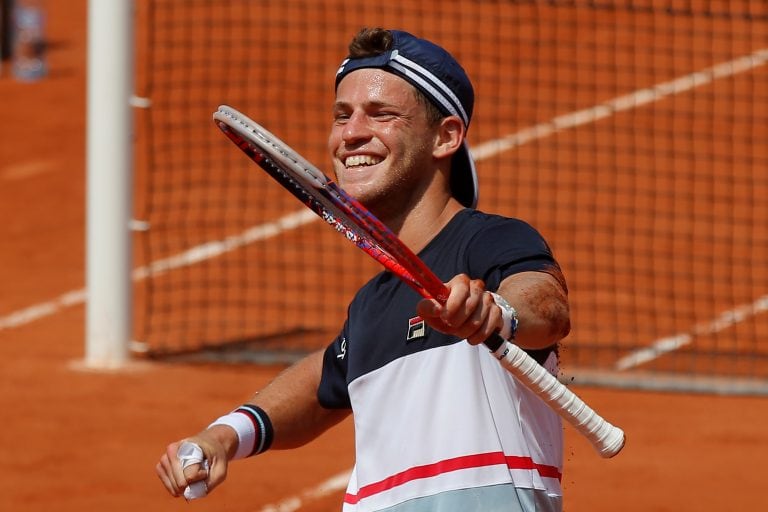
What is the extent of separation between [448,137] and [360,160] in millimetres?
255

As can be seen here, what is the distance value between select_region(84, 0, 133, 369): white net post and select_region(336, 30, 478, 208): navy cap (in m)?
6.09

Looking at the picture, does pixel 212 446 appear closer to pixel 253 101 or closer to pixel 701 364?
pixel 701 364

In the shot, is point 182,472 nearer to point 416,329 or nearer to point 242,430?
point 242,430

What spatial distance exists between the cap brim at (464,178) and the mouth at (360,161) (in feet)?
0.86

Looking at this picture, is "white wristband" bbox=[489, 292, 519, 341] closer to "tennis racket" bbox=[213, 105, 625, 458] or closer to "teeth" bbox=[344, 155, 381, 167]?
"tennis racket" bbox=[213, 105, 625, 458]

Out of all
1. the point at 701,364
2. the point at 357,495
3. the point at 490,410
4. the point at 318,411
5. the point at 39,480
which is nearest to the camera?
the point at 490,410

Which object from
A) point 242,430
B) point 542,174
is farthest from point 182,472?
point 542,174

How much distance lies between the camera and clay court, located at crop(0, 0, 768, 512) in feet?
24.7

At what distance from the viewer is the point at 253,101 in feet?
53.2

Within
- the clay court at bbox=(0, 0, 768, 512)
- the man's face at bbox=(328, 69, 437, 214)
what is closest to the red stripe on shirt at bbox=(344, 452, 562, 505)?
the man's face at bbox=(328, 69, 437, 214)

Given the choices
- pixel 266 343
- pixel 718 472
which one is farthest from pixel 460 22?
pixel 718 472

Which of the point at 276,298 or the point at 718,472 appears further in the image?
the point at 276,298

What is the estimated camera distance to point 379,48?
12.4 ft

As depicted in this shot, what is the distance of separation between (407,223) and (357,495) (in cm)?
74
